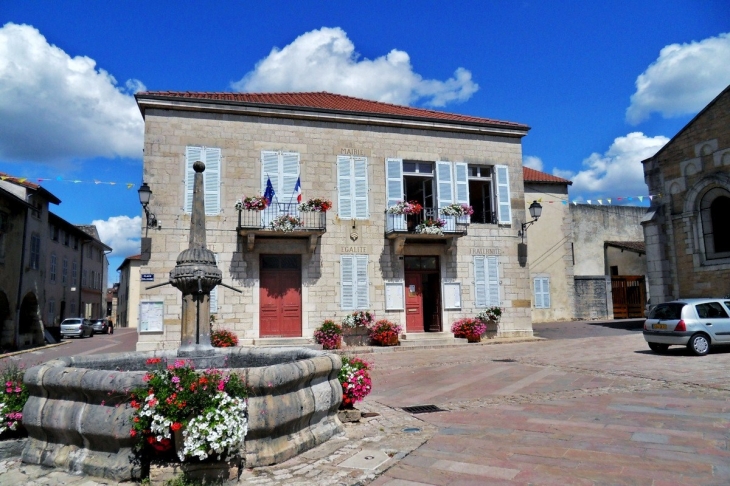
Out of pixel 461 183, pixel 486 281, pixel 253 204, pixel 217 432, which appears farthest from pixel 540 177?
pixel 217 432

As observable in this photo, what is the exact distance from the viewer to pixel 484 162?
732 inches

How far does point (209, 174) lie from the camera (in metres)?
15.7

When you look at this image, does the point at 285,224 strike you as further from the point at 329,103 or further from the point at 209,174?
the point at 329,103

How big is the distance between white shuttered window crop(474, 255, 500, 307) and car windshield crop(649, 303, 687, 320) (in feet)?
18.7

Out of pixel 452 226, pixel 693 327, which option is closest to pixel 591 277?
pixel 452 226

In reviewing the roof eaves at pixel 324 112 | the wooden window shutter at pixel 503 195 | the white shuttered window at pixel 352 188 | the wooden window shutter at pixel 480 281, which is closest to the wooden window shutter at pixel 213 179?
the roof eaves at pixel 324 112

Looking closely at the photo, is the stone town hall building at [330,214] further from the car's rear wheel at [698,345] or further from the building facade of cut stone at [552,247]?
the building facade of cut stone at [552,247]

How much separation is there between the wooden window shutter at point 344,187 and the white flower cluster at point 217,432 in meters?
12.8

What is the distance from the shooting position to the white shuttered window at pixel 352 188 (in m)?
16.9

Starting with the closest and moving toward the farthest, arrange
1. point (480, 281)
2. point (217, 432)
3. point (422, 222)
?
point (217, 432)
point (422, 222)
point (480, 281)

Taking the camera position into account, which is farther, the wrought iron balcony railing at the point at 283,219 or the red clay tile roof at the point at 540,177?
the red clay tile roof at the point at 540,177

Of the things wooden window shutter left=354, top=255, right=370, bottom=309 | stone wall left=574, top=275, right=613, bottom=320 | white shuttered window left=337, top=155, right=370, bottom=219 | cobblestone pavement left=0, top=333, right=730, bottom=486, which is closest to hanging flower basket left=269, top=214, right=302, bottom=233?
white shuttered window left=337, top=155, right=370, bottom=219

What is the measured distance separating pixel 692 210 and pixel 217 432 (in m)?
19.4

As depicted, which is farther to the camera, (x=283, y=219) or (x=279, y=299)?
(x=279, y=299)
